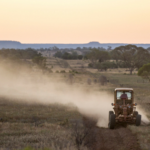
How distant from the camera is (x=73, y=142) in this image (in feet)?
38.8

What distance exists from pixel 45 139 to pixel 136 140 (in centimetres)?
448

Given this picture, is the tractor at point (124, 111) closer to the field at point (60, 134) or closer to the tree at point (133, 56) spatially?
the field at point (60, 134)

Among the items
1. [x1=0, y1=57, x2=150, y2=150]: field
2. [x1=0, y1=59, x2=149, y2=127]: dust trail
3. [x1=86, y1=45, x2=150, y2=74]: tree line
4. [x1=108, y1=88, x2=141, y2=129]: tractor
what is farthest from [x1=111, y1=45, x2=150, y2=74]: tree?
[x1=108, y1=88, x2=141, y2=129]: tractor

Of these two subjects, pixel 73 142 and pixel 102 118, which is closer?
pixel 73 142

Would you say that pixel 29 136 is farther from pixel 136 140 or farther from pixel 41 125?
pixel 136 140

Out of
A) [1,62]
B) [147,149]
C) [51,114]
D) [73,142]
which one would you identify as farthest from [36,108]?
[1,62]

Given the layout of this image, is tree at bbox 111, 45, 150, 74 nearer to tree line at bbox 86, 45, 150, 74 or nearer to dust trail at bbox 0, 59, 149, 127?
tree line at bbox 86, 45, 150, 74

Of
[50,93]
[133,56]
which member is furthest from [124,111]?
[133,56]

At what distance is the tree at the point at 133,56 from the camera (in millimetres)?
80938

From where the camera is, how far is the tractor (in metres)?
14.6

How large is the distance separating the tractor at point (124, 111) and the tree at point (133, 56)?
6497 cm

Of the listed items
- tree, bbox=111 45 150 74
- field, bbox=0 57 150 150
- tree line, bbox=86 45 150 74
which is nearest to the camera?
field, bbox=0 57 150 150

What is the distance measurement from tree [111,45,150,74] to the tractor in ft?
213

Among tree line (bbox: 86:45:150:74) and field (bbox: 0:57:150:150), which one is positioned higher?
tree line (bbox: 86:45:150:74)
